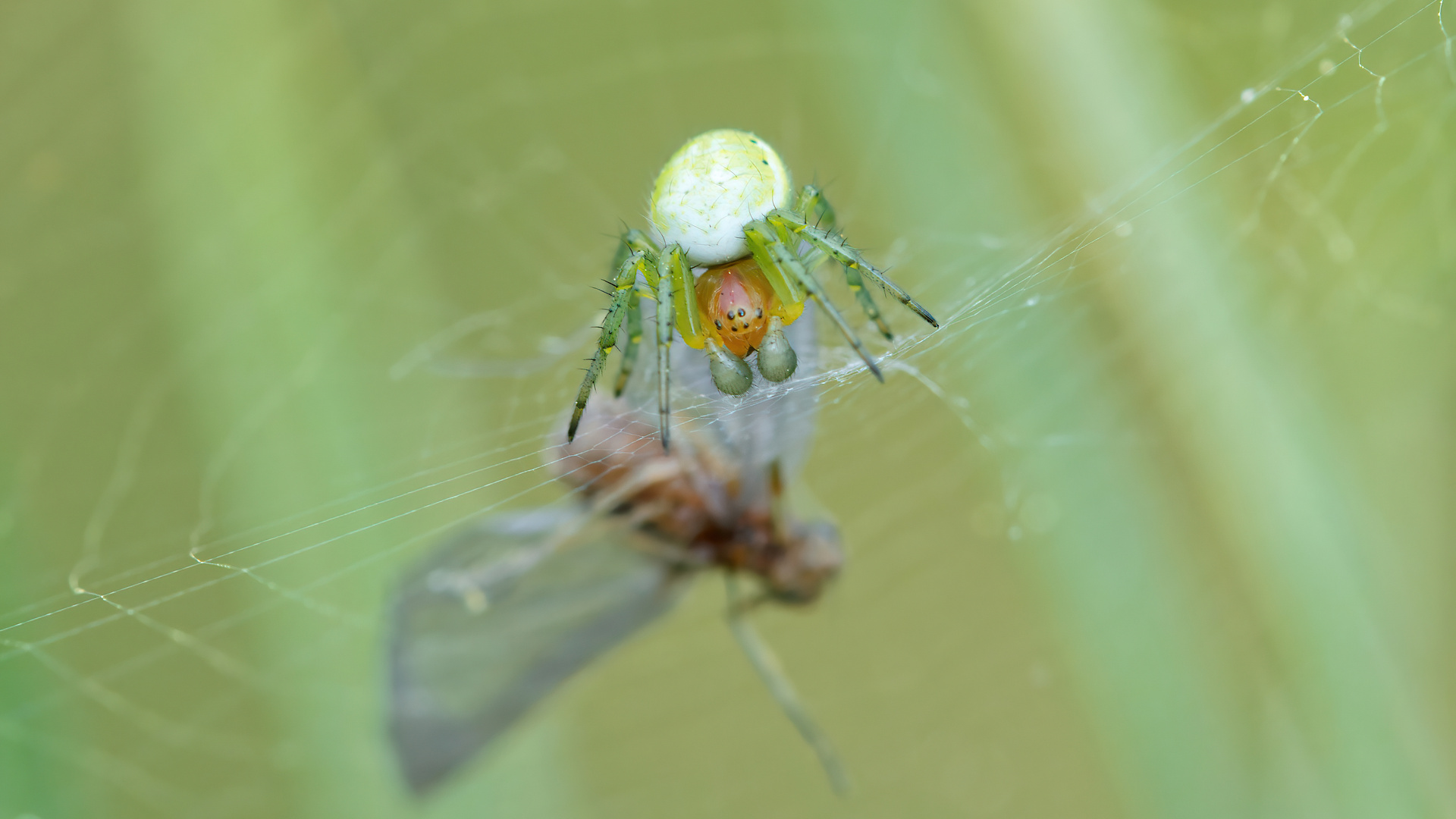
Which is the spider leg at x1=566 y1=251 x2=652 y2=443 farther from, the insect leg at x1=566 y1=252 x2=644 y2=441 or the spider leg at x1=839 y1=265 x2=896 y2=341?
the spider leg at x1=839 y1=265 x2=896 y2=341

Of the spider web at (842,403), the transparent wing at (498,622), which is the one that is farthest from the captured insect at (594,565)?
the spider web at (842,403)

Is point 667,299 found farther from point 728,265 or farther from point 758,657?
point 758,657

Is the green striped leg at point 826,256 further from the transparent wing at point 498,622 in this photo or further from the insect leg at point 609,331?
the transparent wing at point 498,622

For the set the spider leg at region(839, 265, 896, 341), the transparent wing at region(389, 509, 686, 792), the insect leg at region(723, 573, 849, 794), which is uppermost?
the spider leg at region(839, 265, 896, 341)

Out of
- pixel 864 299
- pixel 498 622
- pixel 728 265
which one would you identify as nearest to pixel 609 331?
pixel 728 265

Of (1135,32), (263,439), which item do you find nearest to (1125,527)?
(1135,32)

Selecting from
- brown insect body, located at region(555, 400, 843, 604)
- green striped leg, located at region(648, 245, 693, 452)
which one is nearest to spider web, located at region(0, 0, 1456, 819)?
brown insect body, located at region(555, 400, 843, 604)
